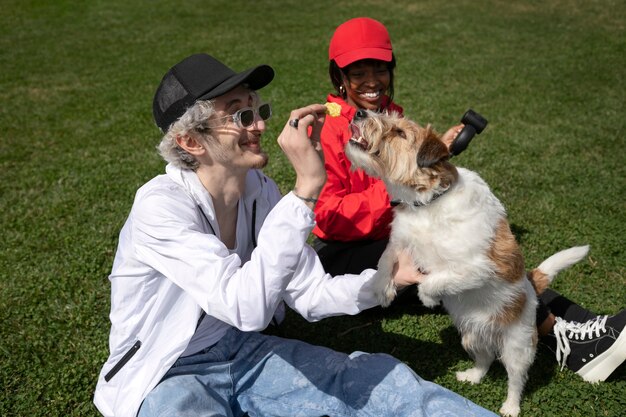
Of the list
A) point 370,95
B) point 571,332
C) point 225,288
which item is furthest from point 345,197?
point 571,332

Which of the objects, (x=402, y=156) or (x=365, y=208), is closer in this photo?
(x=402, y=156)

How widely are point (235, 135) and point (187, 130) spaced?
9.9 inches

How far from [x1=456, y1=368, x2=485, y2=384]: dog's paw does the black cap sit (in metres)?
2.50

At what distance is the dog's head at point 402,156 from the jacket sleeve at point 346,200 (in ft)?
2.43

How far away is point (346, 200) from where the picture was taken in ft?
13.2

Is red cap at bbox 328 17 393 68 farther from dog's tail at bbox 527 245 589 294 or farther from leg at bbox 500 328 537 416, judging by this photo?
leg at bbox 500 328 537 416

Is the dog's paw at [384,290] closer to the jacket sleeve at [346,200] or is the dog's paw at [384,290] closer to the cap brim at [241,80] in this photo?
the jacket sleeve at [346,200]

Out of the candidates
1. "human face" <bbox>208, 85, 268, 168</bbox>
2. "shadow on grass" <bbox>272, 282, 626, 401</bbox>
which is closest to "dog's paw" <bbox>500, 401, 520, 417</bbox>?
"shadow on grass" <bbox>272, 282, 626, 401</bbox>

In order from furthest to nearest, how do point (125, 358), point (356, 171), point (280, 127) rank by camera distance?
point (280, 127) → point (356, 171) → point (125, 358)

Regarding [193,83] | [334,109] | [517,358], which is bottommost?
[517,358]

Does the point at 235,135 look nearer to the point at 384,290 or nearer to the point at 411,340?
the point at 384,290

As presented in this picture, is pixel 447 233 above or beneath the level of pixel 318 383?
above

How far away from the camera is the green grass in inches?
157

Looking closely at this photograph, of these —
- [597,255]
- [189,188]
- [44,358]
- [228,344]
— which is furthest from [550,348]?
[44,358]
